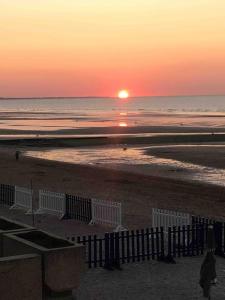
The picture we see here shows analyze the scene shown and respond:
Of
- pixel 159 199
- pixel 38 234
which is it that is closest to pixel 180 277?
pixel 38 234

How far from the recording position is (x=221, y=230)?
1914cm

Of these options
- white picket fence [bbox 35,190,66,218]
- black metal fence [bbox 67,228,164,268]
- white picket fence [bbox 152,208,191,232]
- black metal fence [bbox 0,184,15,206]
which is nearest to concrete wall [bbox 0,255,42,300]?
black metal fence [bbox 67,228,164,268]

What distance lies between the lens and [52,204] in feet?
86.0

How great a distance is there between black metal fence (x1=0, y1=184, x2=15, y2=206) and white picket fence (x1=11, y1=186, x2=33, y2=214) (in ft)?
1.99

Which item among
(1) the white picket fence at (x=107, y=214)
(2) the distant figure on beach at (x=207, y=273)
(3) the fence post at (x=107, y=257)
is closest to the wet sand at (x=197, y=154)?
(1) the white picket fence at (x=107, y=214)

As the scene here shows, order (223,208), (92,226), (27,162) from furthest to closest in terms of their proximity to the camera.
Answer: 1. (27,162)
2. (223,208)
3. (92,226)

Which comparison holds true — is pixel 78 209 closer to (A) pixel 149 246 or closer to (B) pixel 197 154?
(A) pixel 149 246

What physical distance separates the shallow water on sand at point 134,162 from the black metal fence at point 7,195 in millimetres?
16117

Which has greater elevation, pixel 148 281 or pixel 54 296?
pixel 54 296

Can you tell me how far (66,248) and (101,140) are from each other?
218 ft

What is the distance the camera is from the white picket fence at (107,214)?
2289 cm

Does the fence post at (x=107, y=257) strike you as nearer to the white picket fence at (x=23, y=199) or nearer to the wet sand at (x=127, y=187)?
the wet sand at (x=127, y=187)

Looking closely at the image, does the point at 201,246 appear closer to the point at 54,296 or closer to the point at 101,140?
the point at 54,296

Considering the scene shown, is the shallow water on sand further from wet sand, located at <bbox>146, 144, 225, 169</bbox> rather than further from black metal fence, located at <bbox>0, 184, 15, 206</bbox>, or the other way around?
black metal fence, located at <bbox>0, 184, 15, 206</bbox>
